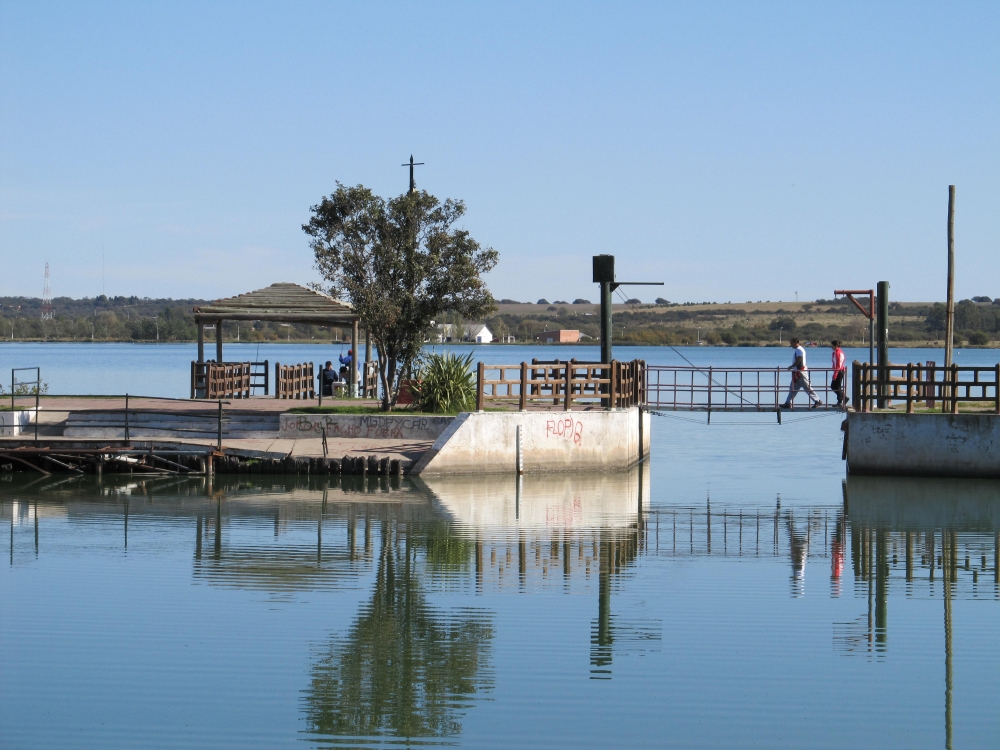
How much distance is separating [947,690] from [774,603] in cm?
378

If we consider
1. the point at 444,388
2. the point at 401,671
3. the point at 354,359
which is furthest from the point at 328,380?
the point at 401,671

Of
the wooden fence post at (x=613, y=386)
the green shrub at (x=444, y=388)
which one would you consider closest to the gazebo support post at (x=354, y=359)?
the green shrub at (x=444, y=388)

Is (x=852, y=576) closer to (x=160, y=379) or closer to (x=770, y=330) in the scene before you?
(x=160, y=379)

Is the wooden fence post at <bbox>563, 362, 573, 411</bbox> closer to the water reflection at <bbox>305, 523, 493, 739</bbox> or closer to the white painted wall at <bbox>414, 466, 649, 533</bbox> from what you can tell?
the white painted wall at <bbox>414, 466, 649, 533</bbox>

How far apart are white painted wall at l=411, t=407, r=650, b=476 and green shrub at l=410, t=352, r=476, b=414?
2.65 meters

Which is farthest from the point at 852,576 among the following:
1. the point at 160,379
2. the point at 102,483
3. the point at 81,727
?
the point at 160,379

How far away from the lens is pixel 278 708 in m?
10.5

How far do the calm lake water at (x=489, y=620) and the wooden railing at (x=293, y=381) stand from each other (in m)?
12.4

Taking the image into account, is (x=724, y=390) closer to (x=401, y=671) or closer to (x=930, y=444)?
(x=930, y=444)

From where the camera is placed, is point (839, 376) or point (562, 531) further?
point (839, 376)

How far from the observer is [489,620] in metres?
13.7

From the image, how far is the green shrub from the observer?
28891 mm

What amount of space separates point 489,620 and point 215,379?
888 inches

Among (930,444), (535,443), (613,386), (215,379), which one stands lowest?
(535,443)
